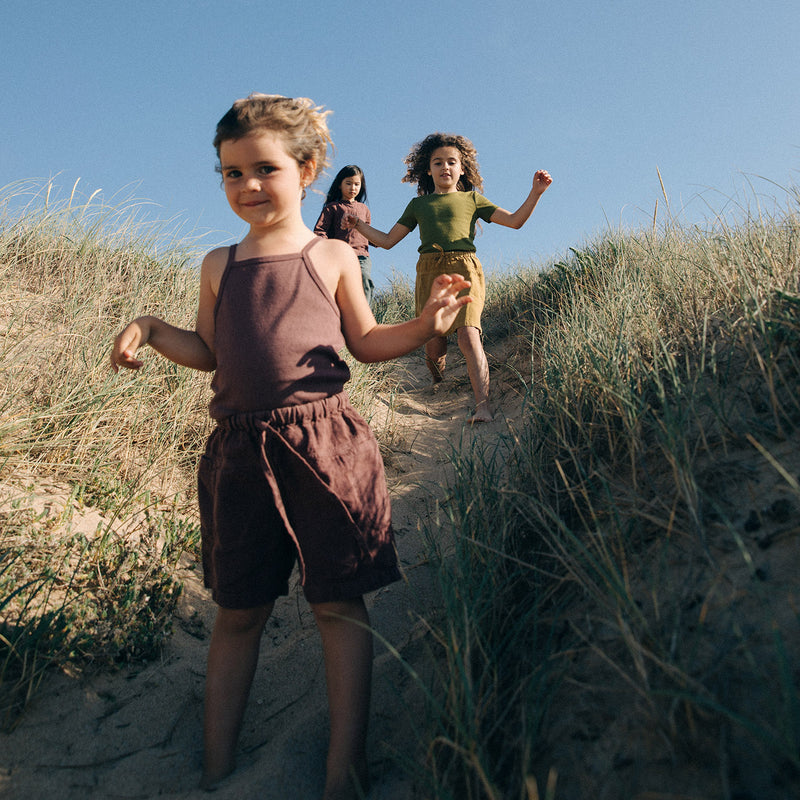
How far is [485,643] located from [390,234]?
3.76 m

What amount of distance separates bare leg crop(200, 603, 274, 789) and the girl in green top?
2554 mm

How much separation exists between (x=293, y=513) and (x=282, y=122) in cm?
Answer: 115

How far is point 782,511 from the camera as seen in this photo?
133cm

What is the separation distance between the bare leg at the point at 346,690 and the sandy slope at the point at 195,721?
80 millimetres

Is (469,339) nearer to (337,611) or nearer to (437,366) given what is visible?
(437,366)

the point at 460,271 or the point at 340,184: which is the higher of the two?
the point at 340,184

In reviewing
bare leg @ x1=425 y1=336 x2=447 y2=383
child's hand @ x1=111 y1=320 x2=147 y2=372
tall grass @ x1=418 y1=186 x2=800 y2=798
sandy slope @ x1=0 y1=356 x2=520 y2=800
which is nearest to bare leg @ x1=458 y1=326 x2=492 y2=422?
bare leg @ x1=425 y1=336 x2=447 y2=383

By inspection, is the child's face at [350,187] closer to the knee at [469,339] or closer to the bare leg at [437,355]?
the bare leg at [437,355]

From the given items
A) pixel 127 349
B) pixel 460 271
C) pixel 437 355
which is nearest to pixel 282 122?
pixel 127 349

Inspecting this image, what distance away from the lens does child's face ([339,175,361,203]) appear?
249 inches

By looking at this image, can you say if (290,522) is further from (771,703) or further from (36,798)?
(771,703)

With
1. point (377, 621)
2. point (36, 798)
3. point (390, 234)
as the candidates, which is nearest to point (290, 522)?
point (377, 621)

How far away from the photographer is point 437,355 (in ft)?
15.8

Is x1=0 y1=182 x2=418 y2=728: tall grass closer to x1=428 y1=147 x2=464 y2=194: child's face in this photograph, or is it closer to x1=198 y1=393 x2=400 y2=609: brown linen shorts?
x1=198 y1=393 x2=400 y2=609: brown linen shorts
